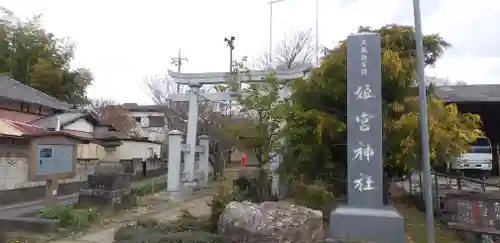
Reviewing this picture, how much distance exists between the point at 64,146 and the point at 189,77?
5469mm

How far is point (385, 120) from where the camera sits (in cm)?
843

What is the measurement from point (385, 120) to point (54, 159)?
7730 millimetres

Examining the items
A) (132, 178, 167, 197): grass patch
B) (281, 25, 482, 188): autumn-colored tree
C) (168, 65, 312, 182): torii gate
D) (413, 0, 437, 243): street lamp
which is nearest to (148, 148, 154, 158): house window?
(132, 178, 167, 197): grass patch

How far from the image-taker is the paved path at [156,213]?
7.30 m

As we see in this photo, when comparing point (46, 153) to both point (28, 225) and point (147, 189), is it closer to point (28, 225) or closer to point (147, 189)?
point (28, 225)

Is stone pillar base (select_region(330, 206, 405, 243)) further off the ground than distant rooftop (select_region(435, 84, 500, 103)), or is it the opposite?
distant rooftop (select_region(435, 84, 500, 103))

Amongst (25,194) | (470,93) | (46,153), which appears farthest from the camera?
(470,93)

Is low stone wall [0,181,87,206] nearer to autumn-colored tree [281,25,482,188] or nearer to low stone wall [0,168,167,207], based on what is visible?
low stone wall [0,168,167,207]

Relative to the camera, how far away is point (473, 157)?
15609mm

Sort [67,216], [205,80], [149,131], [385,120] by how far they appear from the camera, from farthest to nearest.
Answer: [149,131] → [205,80] → [385,120] → [67,216]

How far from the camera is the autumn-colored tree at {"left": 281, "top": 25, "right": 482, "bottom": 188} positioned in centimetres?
835

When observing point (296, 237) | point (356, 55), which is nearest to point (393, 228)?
point (296, 237)

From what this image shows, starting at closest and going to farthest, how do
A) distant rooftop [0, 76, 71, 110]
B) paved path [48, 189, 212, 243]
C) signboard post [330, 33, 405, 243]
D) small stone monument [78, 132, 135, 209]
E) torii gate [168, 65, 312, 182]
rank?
signboard post [330, 33, 405, 243] < paved path [48, 189, 212, 243] < small stone monument [78, 132, 135, 209] < torii gate [168, 65, 312, 182] < distant rooftop [0, 76, 71, 110]

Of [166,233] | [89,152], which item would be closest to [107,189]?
[166,233]
